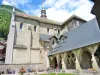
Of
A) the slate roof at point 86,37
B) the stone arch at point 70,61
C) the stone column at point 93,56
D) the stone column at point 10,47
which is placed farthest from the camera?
the stone column at point 10,47

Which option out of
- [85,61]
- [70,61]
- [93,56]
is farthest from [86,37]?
[70,61]

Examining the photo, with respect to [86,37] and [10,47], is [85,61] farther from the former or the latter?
[10,47]

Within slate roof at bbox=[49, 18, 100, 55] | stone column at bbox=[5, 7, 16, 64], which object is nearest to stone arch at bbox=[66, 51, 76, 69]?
slate roof at bbox=[49, 18, 100, 55]

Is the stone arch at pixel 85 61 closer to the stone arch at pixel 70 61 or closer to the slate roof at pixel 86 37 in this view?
the stone arch at pixel 70 61

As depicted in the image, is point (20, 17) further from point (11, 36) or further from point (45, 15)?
point (45, 15)

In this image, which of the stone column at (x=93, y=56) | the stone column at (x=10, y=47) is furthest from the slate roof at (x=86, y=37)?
the stone column at (x=10, y=47)

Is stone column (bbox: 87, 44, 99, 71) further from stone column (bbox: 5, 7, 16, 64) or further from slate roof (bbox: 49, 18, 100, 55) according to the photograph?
stone column (bbox: 5, 7, 16, 64)

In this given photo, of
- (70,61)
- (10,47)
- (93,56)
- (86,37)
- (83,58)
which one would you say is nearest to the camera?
(93,56)

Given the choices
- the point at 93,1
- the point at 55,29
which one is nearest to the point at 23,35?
the point at 55,29

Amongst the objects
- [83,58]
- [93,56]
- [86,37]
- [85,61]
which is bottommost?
[85,61]

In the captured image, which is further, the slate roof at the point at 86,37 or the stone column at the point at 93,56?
the slate roof at the point at 86,37

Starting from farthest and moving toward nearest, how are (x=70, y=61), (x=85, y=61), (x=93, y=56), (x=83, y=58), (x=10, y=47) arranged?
(x=10, y=47)
(x=70, y=61)
(x=83, y=58)
(x=85, y=61)
(x=93, y=56)

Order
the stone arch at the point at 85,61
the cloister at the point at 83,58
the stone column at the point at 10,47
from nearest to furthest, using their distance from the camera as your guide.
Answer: the cloister at the point at 83,58 → the stone arch at the point at 85,61 → the stone column at the point at 10,47

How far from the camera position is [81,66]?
66.6 feet
